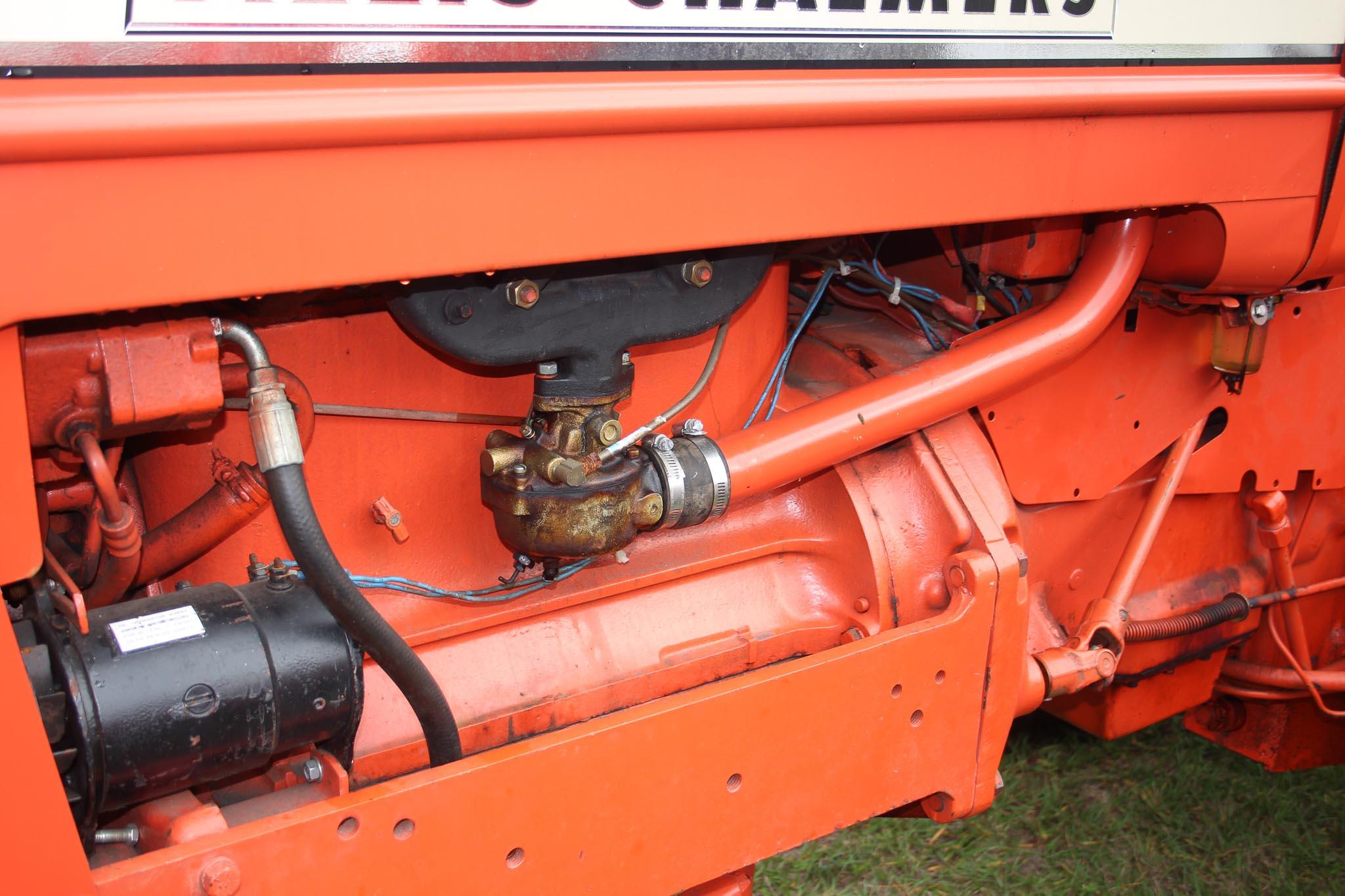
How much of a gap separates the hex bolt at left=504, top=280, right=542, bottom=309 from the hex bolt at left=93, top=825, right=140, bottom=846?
2.25 ft

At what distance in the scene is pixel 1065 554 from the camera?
2051 mm

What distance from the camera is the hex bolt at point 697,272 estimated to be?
143 centimetres

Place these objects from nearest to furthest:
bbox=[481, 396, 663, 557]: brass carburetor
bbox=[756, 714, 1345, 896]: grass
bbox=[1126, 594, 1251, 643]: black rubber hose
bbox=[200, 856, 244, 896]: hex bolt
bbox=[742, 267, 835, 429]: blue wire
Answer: bbox=[200, 856, 244, 896]: hex bolt
bbox=[481, 396, 663, 557]: brass carburetor
bbox=[742, 267, 835, 429]: blue wire
bbox=[1126, 594, 1251, 643]: black rubber hose
bbox=[756, 714, 1345, 896]: grass

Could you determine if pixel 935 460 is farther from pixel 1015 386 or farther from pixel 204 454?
pixel 204 454

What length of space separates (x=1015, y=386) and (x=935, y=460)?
0.16 meters

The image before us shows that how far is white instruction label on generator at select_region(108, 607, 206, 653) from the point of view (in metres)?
1.14

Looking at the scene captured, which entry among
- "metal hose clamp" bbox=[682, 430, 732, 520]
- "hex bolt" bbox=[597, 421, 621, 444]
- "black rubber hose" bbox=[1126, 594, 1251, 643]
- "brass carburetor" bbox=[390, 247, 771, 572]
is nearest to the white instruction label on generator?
"brass carburetor" bbox=[390, 247, 771, 572]

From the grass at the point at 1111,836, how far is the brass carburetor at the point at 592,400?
1.13 meters

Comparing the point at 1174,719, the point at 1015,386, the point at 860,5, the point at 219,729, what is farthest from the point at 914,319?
the point at 1174,719

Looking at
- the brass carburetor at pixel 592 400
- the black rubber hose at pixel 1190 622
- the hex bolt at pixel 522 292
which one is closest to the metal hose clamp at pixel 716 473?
the brass carburetor at pixel 592 400

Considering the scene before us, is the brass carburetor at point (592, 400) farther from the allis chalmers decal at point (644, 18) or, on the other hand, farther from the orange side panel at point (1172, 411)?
the orange side panel at point (1172, 411)

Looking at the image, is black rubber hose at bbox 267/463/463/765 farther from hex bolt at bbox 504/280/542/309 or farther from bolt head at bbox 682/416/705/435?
bolt head at bbox 682/416/705/435

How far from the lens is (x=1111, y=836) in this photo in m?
2.44

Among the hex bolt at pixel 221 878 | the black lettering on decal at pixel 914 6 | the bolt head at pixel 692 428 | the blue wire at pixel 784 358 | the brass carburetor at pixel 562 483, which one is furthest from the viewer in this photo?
the blue wire at pixel 784 358
